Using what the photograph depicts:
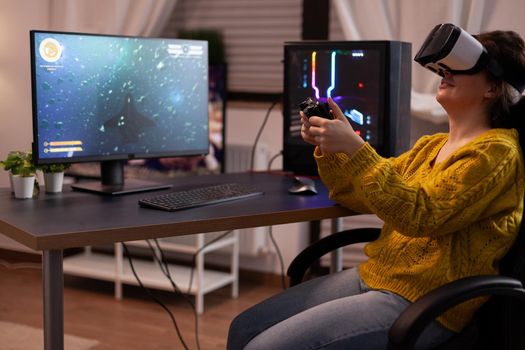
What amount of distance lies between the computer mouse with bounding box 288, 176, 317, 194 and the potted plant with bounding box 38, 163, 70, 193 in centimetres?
65

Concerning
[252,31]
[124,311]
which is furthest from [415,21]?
[124,311]

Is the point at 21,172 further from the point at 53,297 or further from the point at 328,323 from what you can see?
the point at 328,323

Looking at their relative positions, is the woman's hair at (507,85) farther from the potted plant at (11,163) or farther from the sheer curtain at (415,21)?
the sheer curtain at (415,21)

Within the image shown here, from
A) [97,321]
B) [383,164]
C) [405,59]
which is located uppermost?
[405,59]

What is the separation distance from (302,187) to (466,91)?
2.00 feet

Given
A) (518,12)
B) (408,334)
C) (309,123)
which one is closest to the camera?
(408,334)

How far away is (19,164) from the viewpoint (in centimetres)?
217

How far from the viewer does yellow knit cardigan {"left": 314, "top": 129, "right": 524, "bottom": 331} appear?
166 cm

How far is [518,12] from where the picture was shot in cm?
313

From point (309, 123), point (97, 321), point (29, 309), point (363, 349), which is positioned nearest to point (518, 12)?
point (309, 123)

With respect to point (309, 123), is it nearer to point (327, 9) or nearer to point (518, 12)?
point (518, 12)

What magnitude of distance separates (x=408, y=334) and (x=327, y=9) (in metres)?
2.44

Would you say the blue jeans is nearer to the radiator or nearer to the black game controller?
the black game controller

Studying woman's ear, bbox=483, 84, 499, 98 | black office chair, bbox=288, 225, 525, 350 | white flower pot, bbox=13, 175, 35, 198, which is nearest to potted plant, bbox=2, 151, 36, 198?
white flower pot, bbox=13, 175, 35, 198
